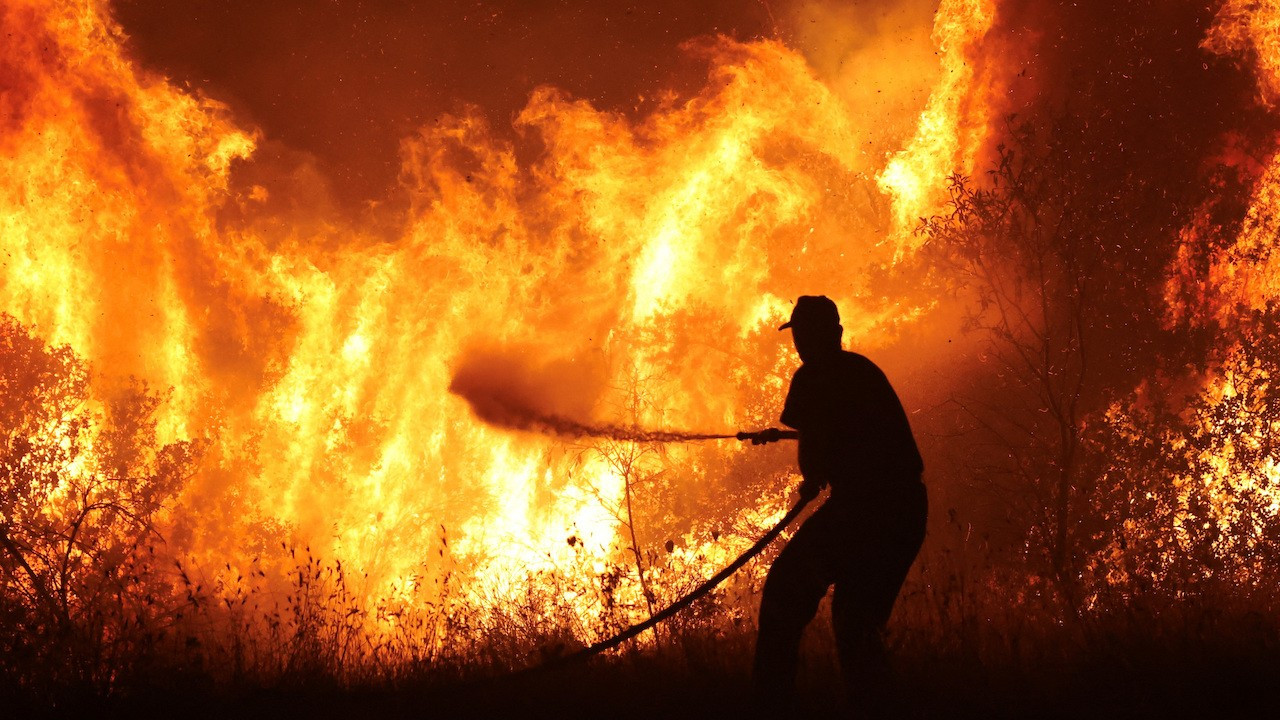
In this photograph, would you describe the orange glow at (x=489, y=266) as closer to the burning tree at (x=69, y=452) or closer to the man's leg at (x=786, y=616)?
the burning tree at (x=69, y=452)

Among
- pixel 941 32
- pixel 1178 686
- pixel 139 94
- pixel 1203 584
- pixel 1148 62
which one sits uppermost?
pixel 139 94

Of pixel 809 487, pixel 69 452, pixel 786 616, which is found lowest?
pixel 786 616

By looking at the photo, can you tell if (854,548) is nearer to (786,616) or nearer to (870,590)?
(870,590)

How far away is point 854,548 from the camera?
15.5 feet

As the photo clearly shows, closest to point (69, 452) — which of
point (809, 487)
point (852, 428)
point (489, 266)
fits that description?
point (489, 266)

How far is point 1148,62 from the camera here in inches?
560

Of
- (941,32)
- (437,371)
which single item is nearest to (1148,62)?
(941,32)

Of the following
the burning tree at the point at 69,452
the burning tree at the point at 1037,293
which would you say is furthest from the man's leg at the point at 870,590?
the burning tree at the point at 69,452

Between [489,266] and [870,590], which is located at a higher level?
[489,266]

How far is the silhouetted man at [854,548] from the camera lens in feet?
15.5

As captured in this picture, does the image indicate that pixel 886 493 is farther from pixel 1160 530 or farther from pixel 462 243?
pixel 462 243

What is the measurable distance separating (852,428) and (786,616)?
3.53 ft

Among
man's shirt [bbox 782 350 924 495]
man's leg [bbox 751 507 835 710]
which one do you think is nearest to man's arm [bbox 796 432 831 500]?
man's shirt [bbox 782 350 924 495]

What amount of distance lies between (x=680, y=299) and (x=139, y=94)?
12815 millimetres
